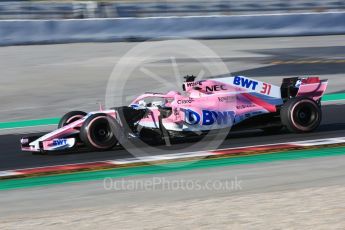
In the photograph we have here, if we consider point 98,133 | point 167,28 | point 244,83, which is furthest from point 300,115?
point 167,28

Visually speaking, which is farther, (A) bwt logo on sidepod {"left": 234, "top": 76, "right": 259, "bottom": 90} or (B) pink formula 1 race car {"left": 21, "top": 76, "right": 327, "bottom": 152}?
(A) bwt logo on sidepod {"left": 234, "top": 76, "right": 259, "bottom": 90}

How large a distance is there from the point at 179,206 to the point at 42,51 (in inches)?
592

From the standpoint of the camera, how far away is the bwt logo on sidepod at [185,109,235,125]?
32.5ft

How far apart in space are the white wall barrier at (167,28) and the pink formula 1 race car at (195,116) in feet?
38.7

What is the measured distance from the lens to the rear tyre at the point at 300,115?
1037 centimetres

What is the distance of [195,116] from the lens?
9.92 metres

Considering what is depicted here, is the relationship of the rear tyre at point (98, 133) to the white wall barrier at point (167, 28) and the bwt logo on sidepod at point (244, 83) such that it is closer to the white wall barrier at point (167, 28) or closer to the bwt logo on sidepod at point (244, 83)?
the bwt logo on sidepod at point (244, 83)

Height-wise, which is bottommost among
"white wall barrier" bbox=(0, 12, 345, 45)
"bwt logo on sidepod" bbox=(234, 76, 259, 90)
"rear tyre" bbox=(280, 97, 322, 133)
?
"rear tyre" bbox=(280, 97, 322, 133)

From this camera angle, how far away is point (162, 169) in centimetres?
900

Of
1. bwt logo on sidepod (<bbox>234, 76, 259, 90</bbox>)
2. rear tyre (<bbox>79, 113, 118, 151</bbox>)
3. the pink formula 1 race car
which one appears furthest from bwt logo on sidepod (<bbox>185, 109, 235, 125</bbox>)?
rear tyre (<bbox>79, 113, 118, 151</bbox>)

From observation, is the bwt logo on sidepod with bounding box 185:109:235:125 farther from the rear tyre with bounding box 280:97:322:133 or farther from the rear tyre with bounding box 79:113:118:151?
the rear tyre with bounding box 79:113:118:151

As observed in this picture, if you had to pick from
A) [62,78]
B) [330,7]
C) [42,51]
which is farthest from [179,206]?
[330,7]

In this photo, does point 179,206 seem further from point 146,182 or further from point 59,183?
point 59,183

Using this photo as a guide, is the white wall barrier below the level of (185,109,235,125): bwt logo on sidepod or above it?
above
